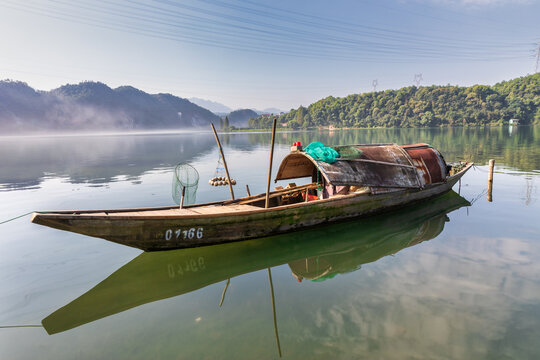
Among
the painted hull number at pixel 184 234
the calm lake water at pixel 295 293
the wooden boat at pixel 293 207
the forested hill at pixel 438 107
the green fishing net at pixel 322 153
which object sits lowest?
the calm lake water at pixel 295 293

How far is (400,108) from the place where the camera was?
412ft

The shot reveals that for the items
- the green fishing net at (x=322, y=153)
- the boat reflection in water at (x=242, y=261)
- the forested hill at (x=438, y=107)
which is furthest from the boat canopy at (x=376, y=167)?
the forested hill at (x=438, y=107)

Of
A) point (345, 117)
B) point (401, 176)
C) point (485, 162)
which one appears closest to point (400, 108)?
point (345, 117)

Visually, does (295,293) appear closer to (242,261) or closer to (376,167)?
(242,261)

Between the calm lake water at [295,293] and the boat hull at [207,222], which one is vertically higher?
the boat hull at [207,222]

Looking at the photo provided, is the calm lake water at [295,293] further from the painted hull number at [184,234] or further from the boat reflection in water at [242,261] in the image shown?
the painted hull number at [184,234]

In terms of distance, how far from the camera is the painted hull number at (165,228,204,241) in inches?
289

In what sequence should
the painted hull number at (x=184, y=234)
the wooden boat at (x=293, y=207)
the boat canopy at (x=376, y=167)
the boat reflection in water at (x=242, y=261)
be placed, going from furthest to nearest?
1. the boat canopy at (x=376, y=167)
2. the painted hull number at (x=184, y=234)
3. the wooden boat at (x=293, y=207)
4. the boat reflection in water at (x=242, y=261)

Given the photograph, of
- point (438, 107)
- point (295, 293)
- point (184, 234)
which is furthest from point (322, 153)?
point (438, 107)

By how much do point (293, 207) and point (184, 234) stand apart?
3.22 metres

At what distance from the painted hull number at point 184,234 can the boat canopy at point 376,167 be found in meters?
4.18

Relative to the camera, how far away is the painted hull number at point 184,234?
7.33m

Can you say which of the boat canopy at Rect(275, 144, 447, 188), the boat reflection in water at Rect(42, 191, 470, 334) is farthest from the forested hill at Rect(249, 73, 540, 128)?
the boat reflection in water at Rect(42, 191, 470, 334)

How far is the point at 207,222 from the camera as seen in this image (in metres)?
7.62
